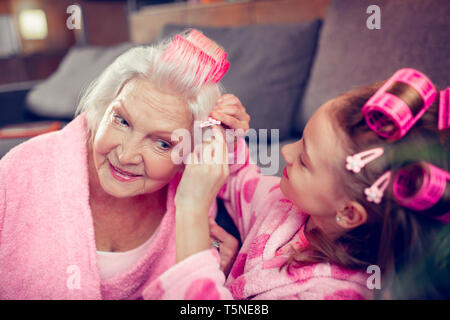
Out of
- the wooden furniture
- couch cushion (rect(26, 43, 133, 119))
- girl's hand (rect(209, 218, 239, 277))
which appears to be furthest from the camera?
couch cushion (rect(26, 43, 133, 119))

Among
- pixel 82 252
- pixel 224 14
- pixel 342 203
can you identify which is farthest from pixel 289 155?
pixel 224 14

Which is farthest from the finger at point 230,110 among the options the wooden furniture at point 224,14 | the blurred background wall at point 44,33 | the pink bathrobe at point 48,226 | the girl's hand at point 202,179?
the blurred background wall at point 44,33

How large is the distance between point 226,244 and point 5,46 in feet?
14.2

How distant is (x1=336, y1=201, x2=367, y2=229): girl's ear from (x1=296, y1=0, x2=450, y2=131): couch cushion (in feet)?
1.50

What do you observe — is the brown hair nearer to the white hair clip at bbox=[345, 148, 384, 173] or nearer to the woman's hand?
the white hair clip at bbox=[345, 148, 384, 173]

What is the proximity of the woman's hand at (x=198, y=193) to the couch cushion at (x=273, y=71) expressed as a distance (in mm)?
637

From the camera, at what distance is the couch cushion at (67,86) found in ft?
5.94

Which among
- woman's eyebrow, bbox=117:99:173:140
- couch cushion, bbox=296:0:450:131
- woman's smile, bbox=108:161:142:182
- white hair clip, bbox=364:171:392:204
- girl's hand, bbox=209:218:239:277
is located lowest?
girl's hand, bbox=209:218:239:277

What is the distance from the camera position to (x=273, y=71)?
1.39 meters

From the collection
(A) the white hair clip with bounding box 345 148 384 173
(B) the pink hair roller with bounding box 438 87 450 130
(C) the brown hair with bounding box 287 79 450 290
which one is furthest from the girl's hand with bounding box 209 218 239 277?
(B) the pink hair roller with bounding box 438 87 450 130

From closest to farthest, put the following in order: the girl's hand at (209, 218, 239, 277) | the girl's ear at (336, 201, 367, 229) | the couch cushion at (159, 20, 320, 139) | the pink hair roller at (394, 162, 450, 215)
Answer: the pink hair roller at (394, 162, 450, 215) → the girl's ear at (336, 201, 367, 229) → the girl's hand at (209, 218, 239, 277) → the couch cushion at (159, 20, 320, 139)

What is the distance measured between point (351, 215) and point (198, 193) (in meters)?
0.26

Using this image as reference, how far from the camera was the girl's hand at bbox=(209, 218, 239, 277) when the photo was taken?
845 mm
